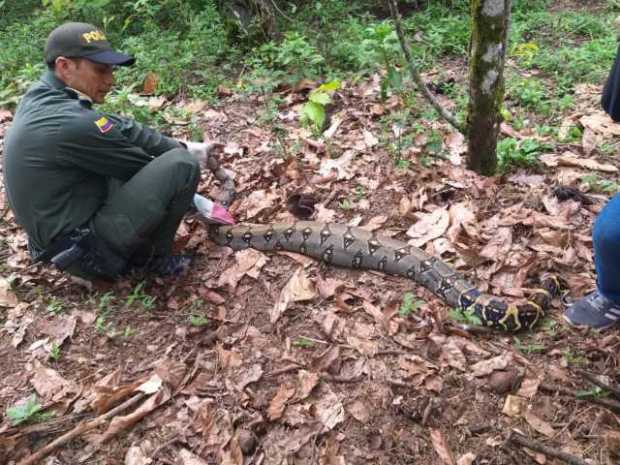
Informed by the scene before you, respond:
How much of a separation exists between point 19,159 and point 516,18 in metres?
7.97

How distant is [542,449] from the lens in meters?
3.14

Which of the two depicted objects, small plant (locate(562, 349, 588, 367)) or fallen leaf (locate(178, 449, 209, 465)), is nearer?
fallen leaf (locate(178, 449, 209, 465))

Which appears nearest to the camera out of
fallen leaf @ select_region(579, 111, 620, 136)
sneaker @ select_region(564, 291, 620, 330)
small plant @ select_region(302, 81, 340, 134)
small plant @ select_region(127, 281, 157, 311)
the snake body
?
sneaker @ select_region(564, 291, 620, 330)

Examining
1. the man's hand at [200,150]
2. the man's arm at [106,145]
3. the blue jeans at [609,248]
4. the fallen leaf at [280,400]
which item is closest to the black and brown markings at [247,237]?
the man's hand at [200,150]

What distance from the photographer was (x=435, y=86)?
7.22 metres

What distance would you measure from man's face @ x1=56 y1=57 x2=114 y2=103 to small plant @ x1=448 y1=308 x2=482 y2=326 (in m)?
3.72

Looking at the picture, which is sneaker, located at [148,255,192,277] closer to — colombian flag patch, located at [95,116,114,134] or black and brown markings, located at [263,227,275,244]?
black and brown markings, located at [263,227,275,244]

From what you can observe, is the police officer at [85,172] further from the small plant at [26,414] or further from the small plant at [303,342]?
the small plant at [303,342]

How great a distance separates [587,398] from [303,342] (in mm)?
2059

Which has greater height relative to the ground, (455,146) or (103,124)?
(103,124)

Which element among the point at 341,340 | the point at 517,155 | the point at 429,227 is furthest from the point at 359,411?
the point at 517,155

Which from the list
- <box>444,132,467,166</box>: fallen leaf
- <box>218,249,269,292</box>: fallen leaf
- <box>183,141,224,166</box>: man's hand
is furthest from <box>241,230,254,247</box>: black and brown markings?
<box>444,132,467,166</box>: fallen leaf

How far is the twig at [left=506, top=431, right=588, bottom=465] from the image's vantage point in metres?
3.09

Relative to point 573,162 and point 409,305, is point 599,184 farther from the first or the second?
point 409,305
